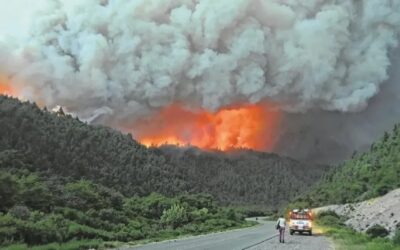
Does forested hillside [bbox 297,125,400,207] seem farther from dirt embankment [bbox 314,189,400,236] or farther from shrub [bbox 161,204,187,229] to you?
shrub [bbox 161,204,187,229]

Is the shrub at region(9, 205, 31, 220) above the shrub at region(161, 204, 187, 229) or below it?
below

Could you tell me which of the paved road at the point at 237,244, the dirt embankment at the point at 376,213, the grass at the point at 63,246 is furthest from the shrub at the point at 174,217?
the grass at the point at 63,246

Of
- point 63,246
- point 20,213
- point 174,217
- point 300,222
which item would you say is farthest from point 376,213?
point 63,246

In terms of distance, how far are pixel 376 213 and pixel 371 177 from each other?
61110 mm

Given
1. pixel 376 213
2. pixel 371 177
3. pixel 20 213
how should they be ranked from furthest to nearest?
pixel 371 177
pixel 376 213
pixel 20 213

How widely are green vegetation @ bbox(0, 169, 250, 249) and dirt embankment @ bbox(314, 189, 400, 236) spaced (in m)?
26.3

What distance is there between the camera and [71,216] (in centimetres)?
5894

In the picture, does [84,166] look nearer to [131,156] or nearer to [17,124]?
[17,124]

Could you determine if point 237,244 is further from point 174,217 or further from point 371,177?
point 371,177

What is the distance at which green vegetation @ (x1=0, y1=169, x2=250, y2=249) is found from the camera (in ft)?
134

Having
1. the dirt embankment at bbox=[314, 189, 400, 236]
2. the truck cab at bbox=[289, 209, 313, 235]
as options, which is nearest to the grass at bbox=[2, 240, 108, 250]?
the truck cab at bbox=[289, 209, 313, 235]

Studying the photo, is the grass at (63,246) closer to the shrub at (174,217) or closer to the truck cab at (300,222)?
the truck cab at (300,222)

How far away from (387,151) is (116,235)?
452ft

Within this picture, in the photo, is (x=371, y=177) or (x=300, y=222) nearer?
(x=300, y=222)
